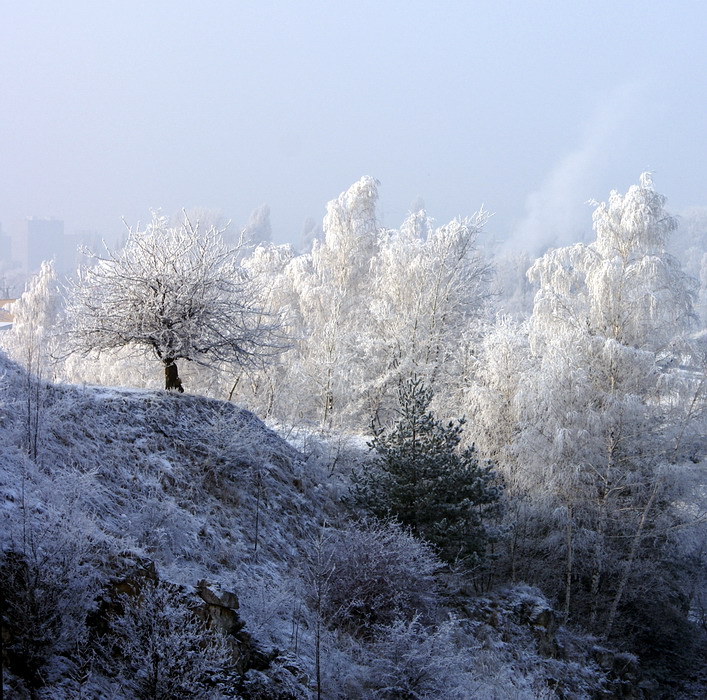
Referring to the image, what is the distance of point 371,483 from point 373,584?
11.7 ft

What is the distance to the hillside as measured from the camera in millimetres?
5605

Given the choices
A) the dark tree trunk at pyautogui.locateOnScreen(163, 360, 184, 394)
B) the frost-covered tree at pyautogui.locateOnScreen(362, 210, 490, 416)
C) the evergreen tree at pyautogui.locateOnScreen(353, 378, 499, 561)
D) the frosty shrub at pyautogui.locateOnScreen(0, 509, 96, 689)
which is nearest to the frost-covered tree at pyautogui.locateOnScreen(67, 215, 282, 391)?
the dark tree trunk at pyautogui.locateOnScreen(163, 360, 184, 394)

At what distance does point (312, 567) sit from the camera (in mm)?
10234

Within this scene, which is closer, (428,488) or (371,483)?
(428,488)

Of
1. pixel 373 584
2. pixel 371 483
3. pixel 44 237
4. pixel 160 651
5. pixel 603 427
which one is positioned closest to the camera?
pixel 160 651

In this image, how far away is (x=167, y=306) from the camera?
1304cm

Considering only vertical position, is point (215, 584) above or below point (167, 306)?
below

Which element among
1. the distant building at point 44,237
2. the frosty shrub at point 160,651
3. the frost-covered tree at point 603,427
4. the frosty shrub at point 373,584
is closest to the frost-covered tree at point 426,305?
the frost-covered tree at point 603,427

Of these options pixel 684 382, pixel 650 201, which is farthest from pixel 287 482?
pixel 650 201

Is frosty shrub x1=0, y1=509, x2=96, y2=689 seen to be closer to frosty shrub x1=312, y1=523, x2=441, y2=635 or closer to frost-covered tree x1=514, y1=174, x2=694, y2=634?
frosty shrub x1=312, y1=523, x2=441, y2=635

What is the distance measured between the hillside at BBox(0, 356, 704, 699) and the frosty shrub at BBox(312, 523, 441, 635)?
28 mm

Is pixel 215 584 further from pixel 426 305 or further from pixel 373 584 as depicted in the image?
pixel 426 305

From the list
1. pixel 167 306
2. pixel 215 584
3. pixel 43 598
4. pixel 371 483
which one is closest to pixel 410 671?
pixel 215 584

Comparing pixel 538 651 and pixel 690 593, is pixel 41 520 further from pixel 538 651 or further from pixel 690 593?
pixel 690 593
